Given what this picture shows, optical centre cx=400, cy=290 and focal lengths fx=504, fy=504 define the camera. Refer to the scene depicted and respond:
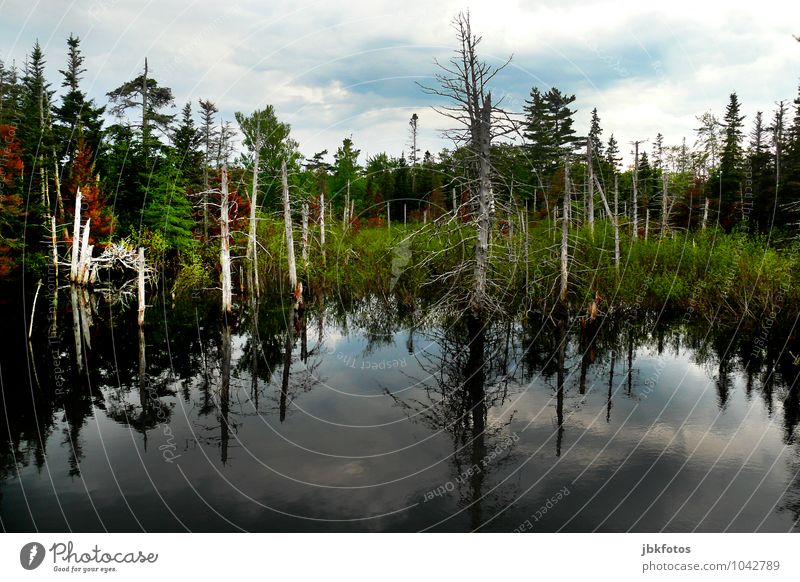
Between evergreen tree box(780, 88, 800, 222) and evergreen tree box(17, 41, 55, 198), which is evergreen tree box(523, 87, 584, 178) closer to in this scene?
evergreen tree box(780, 88, 800, 222)

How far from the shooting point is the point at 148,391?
15.1 metres

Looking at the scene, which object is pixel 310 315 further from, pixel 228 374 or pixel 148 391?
pixel 148 391

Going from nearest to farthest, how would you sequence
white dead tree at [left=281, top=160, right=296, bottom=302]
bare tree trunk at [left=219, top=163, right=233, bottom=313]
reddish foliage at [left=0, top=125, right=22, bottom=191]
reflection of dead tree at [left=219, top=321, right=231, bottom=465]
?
reflection of dead tree at [left=219, top=321, right=231, bottom=465]
bare tree trunk at [left=219, top=163, right=233, bottom=313]
reddish foliage at [left=0, top=125, right=22, bottom=191]
white dead tree at [left=281, top=160, right=296, bottom=302]

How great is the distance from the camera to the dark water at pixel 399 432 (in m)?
8.75

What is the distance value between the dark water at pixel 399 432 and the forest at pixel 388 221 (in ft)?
17.7

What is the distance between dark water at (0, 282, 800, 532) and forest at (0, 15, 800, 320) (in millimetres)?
5397

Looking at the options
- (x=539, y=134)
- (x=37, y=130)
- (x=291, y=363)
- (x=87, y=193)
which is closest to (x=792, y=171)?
(x=539, y=134)

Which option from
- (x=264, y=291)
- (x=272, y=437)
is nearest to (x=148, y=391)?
(x=272, y=437)

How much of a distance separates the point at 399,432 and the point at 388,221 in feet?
97.2

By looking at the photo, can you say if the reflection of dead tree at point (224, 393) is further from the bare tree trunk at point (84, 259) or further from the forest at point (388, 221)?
the bare tree trunk at point (84, 259)

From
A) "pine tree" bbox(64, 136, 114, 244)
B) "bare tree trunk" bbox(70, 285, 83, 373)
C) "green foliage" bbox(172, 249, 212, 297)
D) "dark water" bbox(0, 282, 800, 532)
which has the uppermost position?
"pine tree" bbox(64, 136, 114, 244)

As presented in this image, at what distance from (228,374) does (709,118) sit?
2757 inches

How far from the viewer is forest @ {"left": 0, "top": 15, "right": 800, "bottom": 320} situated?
2405cm

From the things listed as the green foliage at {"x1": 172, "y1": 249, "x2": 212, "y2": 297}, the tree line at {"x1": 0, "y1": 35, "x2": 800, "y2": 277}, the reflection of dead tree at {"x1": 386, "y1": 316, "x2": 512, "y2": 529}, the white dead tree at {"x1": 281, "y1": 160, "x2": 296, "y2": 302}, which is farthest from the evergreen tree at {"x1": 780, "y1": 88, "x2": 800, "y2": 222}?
the green foliage at {"x1": 172, "y1": 249, "x2": 212, "y2": 297}
